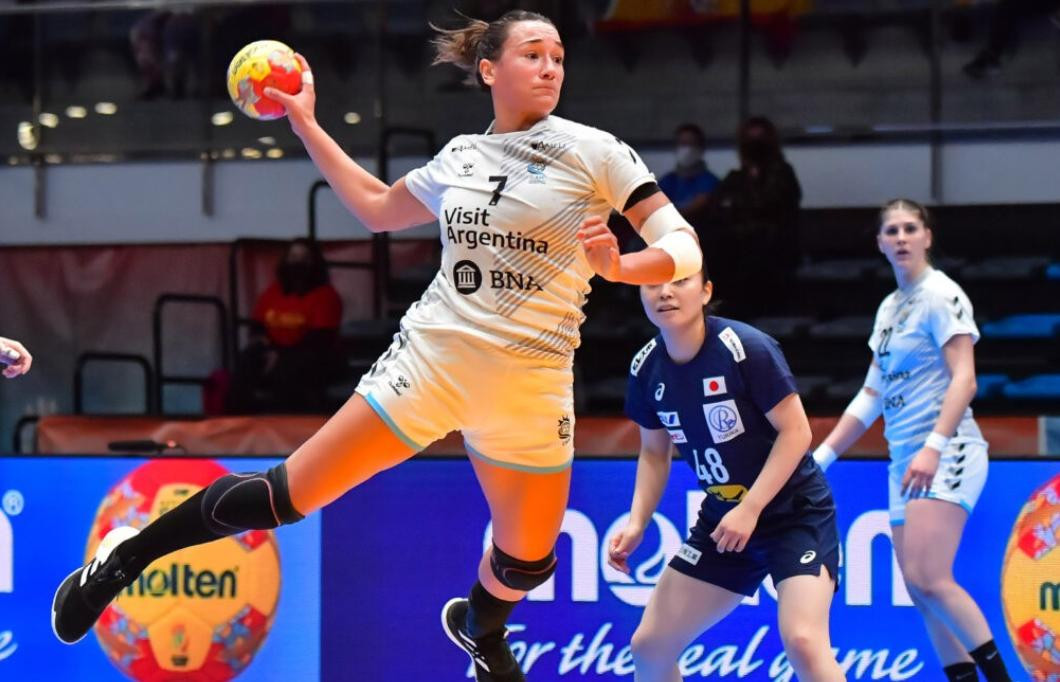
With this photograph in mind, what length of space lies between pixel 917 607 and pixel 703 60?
4654 mm

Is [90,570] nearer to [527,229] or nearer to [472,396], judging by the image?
[472,396]

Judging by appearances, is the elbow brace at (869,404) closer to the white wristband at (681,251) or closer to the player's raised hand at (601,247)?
the white wristband at (681,251)

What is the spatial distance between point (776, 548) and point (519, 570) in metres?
0.73

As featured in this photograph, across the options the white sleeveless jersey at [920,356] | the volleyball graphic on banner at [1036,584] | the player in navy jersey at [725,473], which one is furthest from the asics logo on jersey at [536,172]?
the volleyball graphic on banner at [1036,584]

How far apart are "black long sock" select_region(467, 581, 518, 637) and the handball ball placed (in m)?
1.48

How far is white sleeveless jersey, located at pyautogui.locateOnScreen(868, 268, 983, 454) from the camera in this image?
5.20 m

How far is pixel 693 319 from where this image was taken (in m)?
4.24

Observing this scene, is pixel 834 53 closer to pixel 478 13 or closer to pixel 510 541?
pixel 478 13

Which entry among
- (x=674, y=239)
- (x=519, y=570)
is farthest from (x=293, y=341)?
(x=674, y=239)

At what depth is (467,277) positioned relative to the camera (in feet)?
12.5

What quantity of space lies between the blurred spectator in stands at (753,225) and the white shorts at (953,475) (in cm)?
294

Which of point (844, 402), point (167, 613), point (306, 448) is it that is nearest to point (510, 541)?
point (306, 448)

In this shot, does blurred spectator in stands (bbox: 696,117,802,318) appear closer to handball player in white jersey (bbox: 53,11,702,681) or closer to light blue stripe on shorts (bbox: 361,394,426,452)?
handball player in white jersey (bbox: 53,11,702,681)

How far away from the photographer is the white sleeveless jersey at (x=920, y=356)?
5.20 m
